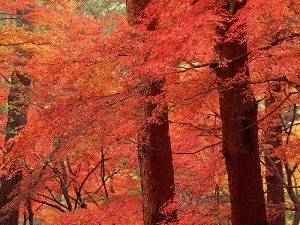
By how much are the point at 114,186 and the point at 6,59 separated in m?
4.57

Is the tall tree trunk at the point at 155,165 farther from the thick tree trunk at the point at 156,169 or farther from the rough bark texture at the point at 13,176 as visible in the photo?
the rough bark texture at the point at 13,176

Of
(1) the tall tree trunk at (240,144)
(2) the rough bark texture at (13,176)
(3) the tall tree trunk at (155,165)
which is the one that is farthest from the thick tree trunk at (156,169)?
(2) the rough bark texture at (13,176)

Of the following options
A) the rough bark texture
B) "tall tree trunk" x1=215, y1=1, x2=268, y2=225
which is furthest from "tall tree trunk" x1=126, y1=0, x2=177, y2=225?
the rough bark texture

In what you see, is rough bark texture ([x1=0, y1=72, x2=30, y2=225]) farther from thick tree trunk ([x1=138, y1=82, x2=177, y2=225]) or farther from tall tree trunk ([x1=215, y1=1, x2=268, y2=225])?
tall tree trunk ([x1=215, y1=1, x2=268, y2=225])

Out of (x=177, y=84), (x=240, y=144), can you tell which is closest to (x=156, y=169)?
(x=177, y=84)

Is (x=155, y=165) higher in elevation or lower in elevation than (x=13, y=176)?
lower

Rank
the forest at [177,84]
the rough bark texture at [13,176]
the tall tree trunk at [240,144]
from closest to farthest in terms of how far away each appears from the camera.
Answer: the forest at [177,84]
the tall tree trunk at [240,144]
the rough bark texture at [13,176]

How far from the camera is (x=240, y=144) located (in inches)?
181

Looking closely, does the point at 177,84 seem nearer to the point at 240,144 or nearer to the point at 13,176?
the point at 240,144

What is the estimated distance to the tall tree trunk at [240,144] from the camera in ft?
15.1

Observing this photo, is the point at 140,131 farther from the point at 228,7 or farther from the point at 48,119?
the point at 228,7

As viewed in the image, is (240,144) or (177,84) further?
(177,84)

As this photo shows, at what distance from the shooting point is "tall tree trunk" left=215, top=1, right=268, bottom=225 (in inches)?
181

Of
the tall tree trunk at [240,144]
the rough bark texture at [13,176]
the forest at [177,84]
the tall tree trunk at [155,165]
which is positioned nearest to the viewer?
the forest at [177,84]
